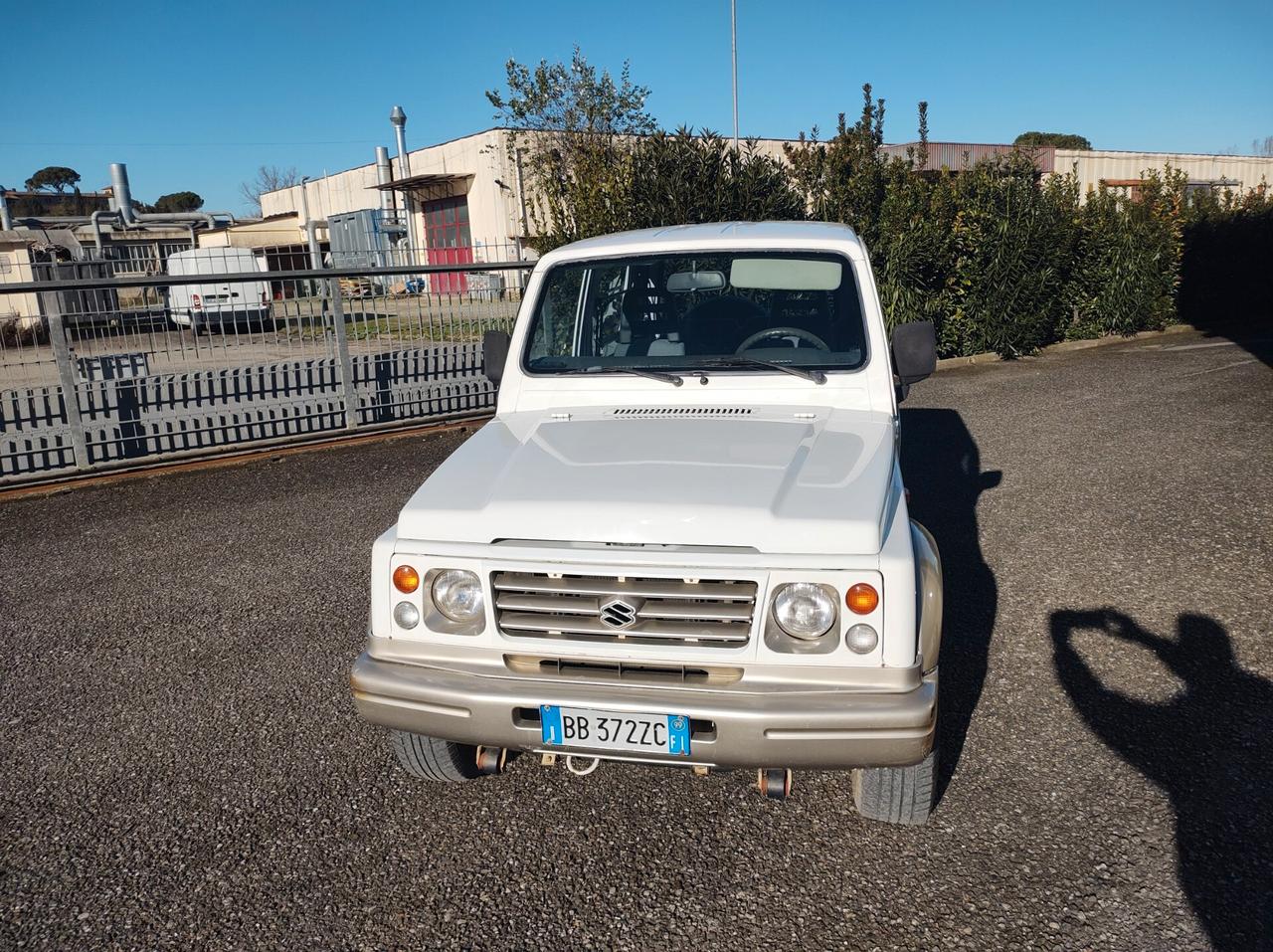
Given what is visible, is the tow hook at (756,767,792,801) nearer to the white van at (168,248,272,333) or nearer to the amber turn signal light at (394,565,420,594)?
the amber turn signal light at (394,565,420,594)

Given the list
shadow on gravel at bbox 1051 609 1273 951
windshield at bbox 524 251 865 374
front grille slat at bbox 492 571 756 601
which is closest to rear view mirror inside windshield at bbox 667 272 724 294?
windshield at bbox 524 251 865 374

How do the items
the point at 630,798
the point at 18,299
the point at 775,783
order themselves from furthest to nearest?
the point at 18,299 < the point at 630,798 < the point at 775,783

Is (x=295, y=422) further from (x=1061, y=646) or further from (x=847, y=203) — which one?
(x=847, y=203)

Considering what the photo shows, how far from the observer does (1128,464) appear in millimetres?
7910

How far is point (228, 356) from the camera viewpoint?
891 centimetres

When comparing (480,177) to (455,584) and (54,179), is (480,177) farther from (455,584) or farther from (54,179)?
(54,179)

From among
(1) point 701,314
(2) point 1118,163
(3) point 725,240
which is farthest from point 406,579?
(2) point 1118,163

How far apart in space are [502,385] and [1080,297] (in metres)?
15.3

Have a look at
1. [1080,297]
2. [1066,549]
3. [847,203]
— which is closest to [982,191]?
[847,203]

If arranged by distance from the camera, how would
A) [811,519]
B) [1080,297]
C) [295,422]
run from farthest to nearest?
[1080,297], [295,422], [811,519]

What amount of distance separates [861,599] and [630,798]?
131cm

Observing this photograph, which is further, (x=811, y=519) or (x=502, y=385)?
(x=502, y=385)

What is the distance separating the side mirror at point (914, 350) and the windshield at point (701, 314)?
0.18 meters

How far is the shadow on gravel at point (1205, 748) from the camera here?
2732mm
